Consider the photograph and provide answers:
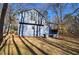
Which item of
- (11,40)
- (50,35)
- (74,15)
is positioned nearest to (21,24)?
(11,40)

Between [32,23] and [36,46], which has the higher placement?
[32,23]

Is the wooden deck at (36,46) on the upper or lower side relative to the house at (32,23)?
lower

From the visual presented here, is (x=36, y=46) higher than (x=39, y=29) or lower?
lower

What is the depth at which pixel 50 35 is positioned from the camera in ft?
5.64

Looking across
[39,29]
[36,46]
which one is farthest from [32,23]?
[36,46]

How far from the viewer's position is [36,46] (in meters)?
1.70

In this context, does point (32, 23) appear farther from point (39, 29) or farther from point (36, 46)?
point (36, 46)

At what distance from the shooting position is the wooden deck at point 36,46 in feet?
5.50

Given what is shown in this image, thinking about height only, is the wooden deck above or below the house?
below

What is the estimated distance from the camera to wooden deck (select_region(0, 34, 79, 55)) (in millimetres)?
1677
